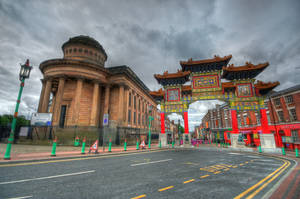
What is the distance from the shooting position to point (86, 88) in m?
29.0

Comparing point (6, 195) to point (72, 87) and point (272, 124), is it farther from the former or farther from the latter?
point (272, 124)

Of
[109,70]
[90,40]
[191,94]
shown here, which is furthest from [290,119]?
[90,40]

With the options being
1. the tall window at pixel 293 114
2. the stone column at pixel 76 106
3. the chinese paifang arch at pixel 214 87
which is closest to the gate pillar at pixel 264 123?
the chinese paifang arch at pixel 214 87

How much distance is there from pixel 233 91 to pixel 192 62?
25.8 ft

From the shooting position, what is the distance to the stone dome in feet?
106

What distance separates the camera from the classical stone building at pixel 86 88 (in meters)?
25.5

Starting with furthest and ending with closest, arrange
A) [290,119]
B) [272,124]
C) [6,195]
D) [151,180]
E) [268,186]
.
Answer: [272,124], [290,119], [151,180], [268,186], [6,195]

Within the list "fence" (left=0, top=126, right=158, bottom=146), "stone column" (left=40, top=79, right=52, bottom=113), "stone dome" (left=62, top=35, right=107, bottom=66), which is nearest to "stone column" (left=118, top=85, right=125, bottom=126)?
"fence" (left=0, top=126, right=158, bottom=146)

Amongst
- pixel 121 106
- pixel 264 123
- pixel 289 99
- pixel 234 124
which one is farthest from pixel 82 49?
pixel 289 99

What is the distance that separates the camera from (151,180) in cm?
482

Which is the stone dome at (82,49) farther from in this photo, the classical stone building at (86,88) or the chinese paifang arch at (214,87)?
the chinese paifang arch at (214,87)

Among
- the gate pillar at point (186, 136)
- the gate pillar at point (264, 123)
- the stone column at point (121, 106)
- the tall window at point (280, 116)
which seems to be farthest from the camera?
the stone column at point (121, 106)

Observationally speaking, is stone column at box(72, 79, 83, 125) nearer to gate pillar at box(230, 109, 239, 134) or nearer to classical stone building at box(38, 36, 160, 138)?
classical stone building at box(38, 36, 160, 138)

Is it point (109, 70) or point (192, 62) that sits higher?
point (109, 70)
